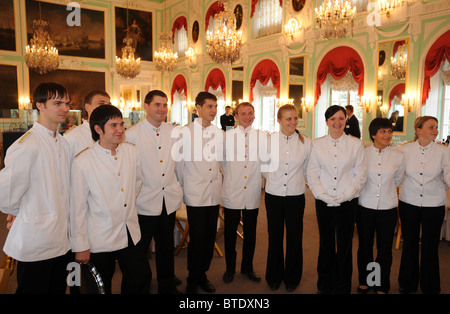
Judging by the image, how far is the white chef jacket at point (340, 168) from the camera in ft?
10.2

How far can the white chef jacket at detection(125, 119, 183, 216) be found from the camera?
2.97 meters

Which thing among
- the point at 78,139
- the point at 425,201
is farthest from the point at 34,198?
the point at 425,201

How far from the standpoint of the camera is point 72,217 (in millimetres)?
2271

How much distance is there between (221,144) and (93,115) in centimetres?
137

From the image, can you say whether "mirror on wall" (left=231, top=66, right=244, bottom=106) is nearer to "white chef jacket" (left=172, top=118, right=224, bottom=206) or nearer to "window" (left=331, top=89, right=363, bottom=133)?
"window" (left=331, top=89, right=363, bottom=133)

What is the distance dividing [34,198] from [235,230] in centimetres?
198

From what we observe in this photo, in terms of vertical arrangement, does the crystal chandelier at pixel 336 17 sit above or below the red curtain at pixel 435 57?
above

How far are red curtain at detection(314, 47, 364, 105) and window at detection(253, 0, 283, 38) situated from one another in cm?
260

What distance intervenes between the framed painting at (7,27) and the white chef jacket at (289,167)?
16924 millimetres

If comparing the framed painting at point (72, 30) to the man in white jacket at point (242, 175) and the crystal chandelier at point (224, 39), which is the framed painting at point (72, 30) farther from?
the man in white jacket at point (242, 175)

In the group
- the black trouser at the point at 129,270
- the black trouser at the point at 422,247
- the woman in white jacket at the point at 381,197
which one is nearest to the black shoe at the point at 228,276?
the black trouser at the point at 129,270
